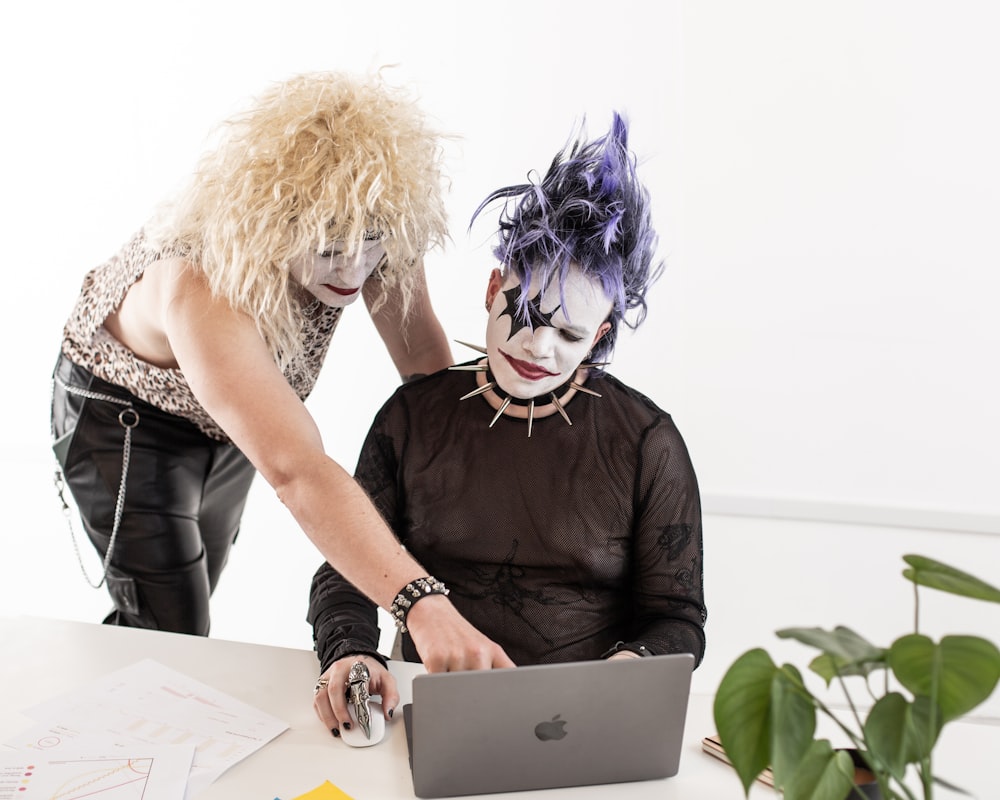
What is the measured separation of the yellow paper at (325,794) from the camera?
1117mm

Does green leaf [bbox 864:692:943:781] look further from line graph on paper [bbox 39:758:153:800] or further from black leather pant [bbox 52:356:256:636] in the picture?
black leather pant [bbox 52:356:256:636]

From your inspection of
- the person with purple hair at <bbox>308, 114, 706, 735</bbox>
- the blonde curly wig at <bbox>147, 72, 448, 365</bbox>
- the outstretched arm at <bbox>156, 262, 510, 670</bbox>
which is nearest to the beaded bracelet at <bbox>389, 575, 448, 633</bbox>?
the outstretched arm at <bbox>156, 262, 510, 670</bbox>

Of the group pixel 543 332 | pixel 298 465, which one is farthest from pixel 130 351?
pixel 543 332

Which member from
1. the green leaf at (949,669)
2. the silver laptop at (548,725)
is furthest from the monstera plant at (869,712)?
the silver laptop at (548,725)

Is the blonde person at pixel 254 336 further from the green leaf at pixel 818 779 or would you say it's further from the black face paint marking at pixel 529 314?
the green leaf at pixel 818 779

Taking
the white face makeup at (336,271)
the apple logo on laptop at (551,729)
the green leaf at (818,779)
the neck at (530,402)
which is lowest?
the apple logo on laptop at (551,729)

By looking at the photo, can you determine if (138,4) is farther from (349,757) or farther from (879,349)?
(349,757)

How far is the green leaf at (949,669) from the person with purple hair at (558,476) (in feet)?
2.38

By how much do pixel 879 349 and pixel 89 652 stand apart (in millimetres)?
2204

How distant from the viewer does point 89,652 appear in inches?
57.3

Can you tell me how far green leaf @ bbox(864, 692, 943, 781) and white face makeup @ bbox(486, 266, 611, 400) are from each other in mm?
844

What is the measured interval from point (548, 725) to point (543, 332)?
0.62 meters

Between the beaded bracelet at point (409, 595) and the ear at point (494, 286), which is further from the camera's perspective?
the ear at point (494, 286)

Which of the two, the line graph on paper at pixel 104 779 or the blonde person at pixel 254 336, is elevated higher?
the blonde person at pixel 254 336
